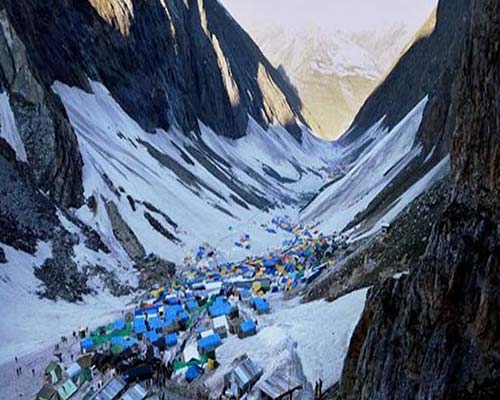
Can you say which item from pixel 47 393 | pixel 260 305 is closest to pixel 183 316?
pixel 260 305

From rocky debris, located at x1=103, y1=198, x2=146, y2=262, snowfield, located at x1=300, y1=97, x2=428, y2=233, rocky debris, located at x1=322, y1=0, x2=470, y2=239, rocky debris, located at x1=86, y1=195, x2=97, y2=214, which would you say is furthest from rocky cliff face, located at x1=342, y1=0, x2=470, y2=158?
rocky debris, located at x1=86, y1=195, x2=97, y2=214

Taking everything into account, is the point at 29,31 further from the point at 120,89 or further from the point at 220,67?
the point at 220,67

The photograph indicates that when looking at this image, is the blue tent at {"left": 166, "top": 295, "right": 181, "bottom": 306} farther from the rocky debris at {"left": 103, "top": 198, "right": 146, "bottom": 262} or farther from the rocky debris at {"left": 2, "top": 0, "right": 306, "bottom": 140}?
the rocky debris at {"left": 2, "top": 0, "right": 306, "bottom": 140}

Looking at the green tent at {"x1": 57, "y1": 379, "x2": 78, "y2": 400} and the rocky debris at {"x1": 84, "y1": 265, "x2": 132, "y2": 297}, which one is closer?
the green tent at {"x1": 57, "y1": 379, "x2": 78, "y2": 400}

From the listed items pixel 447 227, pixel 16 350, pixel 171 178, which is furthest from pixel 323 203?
pixel 447 227

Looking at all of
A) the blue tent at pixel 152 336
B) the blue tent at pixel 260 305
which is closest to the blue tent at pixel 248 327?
the blue tent at pixel 260 305

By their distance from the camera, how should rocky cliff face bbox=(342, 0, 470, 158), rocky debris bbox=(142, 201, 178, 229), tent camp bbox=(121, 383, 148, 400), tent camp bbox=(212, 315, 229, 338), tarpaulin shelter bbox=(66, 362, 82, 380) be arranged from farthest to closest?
1. rocky debris bbox=(142, 201, 178, 229)
2. rocky cliff face bbox=(342, 0, 470, 158)
3. tent camp bbox=(212, 315, 229, 338)
4. tarpaulin shelter bbox=(66, 362, 82, 380)
5. tent camp bbox=(121, 383, 148, 400)
